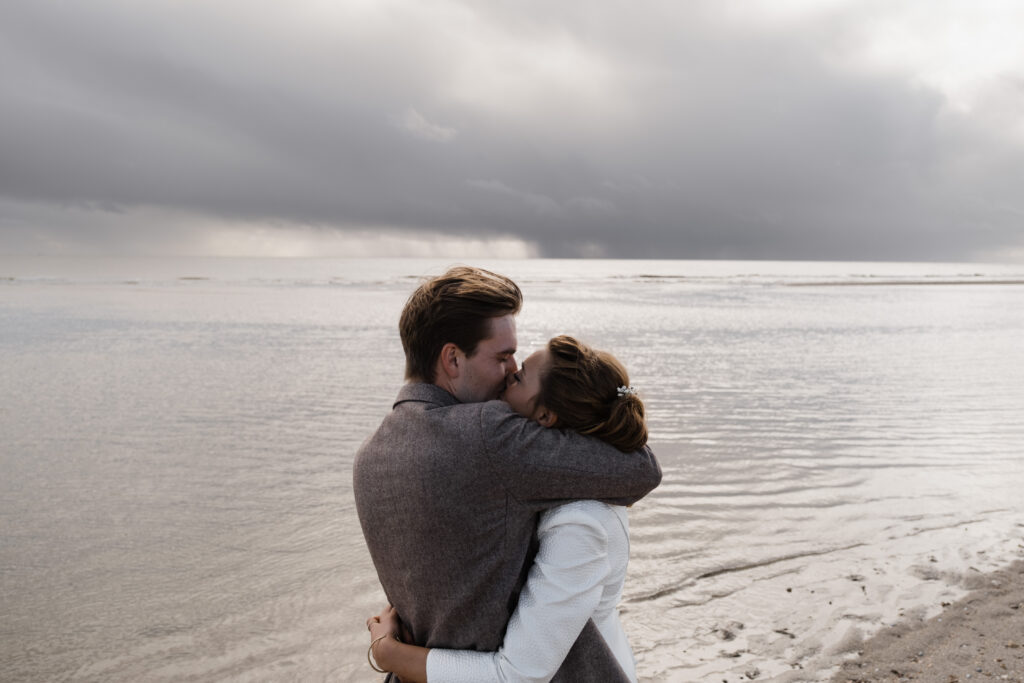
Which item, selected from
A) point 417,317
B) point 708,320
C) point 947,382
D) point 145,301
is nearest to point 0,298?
point 145,301

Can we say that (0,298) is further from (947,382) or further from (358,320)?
(947,382)

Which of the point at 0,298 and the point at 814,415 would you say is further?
the point at 0,298

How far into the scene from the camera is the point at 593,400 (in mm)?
1961

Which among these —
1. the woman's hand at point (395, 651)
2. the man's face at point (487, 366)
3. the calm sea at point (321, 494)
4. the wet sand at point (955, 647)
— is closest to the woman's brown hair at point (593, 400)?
the man's face at point (487, 366)

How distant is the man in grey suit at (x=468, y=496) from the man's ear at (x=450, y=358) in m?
0.07

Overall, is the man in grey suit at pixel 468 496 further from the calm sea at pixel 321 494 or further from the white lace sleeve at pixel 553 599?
the calm sea at pixel 321 494

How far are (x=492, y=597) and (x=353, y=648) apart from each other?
3493mm

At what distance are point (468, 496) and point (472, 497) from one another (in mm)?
10

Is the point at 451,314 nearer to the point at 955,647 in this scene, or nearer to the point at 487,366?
the point at 487,366

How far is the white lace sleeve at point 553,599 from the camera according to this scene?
6.06ft

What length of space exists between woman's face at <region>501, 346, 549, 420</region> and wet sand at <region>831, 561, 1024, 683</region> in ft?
11.0

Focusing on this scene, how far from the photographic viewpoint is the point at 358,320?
28.9 meters

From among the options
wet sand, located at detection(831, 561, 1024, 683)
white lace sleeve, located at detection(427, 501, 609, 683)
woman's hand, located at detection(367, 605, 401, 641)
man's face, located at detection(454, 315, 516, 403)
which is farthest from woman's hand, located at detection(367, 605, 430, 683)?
wet sand, located at detection(831, 561, 1024, 683)

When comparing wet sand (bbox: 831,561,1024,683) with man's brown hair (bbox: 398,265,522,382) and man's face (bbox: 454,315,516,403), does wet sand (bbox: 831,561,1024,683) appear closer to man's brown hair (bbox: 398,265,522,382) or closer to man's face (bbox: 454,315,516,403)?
man's face (bbox: 454,315,516,403)
